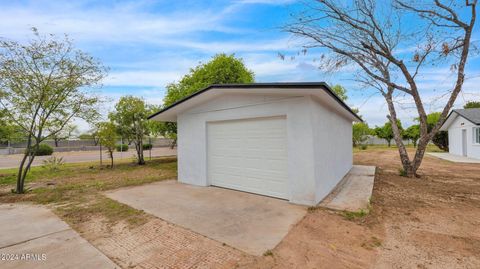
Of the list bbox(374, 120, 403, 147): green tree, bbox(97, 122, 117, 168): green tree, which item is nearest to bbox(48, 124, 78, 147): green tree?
bbox(97, 122, 117, 168): green tree

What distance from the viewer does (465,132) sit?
51.3ft

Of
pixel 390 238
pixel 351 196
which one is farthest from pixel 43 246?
pixel 351 196

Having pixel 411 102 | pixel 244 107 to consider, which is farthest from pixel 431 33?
pixel 244 107

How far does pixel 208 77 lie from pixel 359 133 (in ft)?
88.0

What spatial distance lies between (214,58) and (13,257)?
37.7ft

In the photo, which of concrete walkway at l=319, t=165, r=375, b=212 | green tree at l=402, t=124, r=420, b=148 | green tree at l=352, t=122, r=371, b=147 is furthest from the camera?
green tree at l=402, t=124, r=420, b=148

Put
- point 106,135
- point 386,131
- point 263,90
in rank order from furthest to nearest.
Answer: point 386,131, point 106,135, point 263,90

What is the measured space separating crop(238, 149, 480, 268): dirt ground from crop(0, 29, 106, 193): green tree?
732 centimetres

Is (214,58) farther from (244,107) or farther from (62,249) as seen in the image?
(62,249)

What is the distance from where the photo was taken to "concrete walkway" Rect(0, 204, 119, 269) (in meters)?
2.64

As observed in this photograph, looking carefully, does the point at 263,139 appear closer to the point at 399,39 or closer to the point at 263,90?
the point at 263,90

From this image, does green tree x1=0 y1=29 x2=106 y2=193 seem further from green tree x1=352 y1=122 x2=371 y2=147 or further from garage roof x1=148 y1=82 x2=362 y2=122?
green tree x1=352 y1=122 x2=371 y2=147

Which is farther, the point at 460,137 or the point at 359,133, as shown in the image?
the point at 359,133

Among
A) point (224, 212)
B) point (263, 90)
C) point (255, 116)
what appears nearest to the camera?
point (224, 212)
